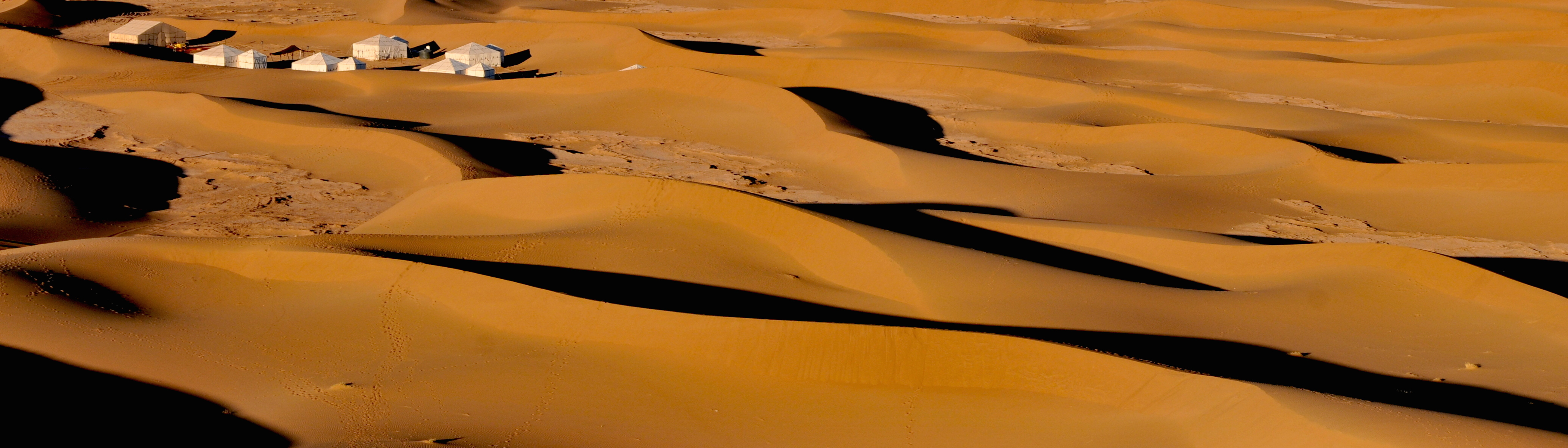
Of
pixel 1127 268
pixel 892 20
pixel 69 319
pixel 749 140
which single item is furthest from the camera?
pixel 892 20

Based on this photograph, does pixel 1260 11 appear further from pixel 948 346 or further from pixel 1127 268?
pixel 948 346

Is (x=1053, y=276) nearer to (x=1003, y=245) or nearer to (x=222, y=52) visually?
(x=1003, y=245)

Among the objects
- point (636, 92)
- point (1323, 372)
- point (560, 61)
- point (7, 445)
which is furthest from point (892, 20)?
point (7, 445)

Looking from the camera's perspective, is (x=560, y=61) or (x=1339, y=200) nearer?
(x=1339, y=200)

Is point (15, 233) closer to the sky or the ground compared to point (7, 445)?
closer to the ground

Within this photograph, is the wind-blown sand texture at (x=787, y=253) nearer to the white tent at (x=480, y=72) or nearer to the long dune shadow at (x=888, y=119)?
the long dune shadow at (x=888, y=119)

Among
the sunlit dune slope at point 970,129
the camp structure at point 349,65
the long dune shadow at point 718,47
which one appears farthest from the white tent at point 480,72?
the long dune shadow at point 718,47

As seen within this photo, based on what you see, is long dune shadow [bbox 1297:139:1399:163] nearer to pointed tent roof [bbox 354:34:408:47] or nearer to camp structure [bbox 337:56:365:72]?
camp structure [bbox 337:56:365:72]
